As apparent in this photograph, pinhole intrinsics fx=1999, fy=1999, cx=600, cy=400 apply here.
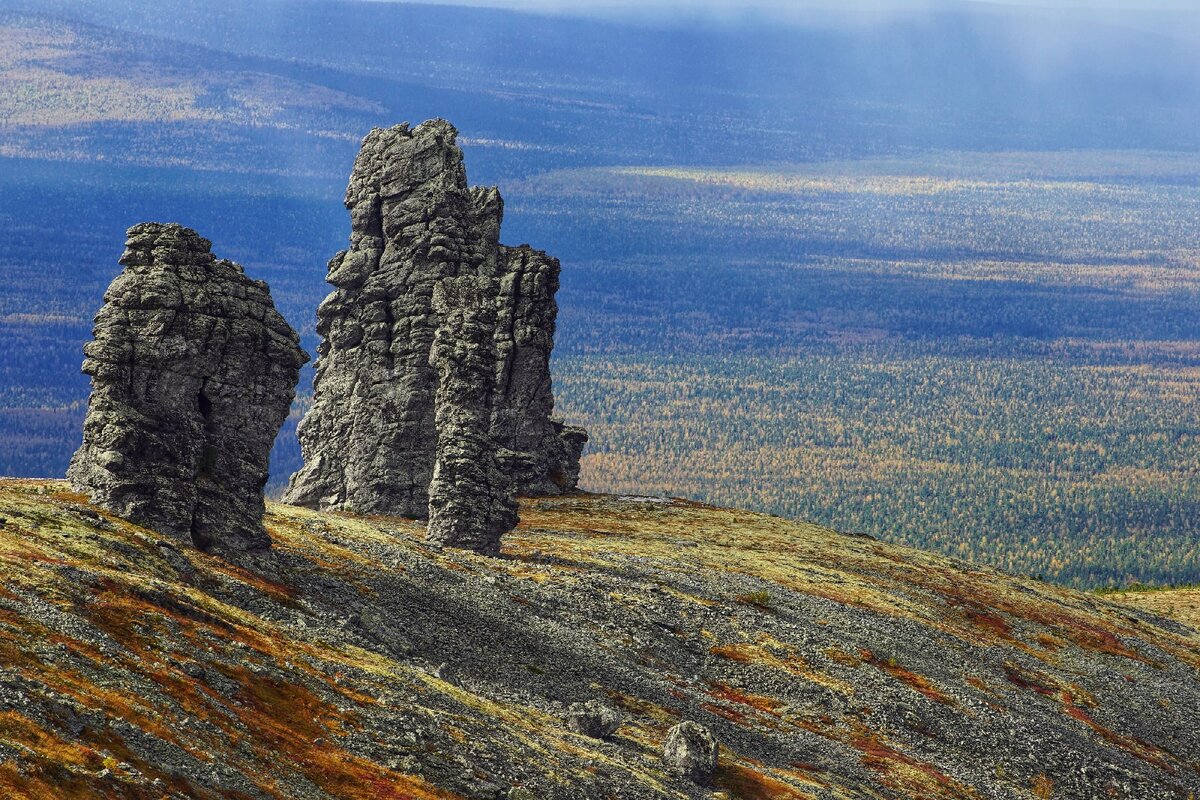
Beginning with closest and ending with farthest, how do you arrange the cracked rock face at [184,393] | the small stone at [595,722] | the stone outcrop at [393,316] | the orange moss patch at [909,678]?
1. the small stone at [595,722]
2. the cracked rock face at [184,393]
3. the orange moss patch at [909,678]
4. the stone outcrop at [393,316]

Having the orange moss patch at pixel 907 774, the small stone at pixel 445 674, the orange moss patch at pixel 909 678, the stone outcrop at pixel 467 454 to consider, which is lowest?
the orange moss patch at pixel 907 774

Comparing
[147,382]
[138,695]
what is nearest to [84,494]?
[147,382]

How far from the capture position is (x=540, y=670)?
74312mm

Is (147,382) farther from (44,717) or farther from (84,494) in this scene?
(44,717)

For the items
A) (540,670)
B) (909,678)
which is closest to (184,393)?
(540,670)

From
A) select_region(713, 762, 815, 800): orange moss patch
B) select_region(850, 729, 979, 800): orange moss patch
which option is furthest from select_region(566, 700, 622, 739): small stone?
select_region(850, 729, 979, 800): orange moss patch

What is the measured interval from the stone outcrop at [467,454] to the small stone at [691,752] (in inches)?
1085

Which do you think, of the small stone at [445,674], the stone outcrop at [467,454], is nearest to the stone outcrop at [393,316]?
the stone outcrop at [467,454]

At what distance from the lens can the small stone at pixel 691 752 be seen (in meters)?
65.8

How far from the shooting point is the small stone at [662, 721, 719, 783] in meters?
65.8

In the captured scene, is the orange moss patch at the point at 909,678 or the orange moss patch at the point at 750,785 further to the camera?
the orange moss patch at the point at 909,678

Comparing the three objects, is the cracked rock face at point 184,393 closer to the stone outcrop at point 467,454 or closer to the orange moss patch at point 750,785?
the stone outcrop at point 467,454

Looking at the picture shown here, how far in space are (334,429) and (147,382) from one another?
35883 mm

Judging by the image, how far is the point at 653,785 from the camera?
6212 cm
